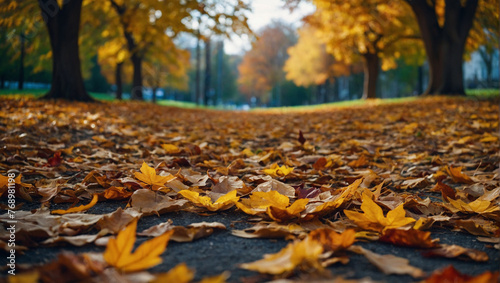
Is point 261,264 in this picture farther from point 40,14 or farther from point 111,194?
point 40,14

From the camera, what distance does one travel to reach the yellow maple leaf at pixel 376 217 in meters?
1.20

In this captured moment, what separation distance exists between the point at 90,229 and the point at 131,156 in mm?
1675

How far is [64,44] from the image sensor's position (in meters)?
8.48

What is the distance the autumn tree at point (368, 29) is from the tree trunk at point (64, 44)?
7.89 metres

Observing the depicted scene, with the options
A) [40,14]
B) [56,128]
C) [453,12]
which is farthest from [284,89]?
[56,128]

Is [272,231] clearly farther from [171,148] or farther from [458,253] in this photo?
[171,148]

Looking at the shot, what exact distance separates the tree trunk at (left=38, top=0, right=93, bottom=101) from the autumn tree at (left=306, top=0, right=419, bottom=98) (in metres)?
7.89

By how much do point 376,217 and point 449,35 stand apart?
11919mm

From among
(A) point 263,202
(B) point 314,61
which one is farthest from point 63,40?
(B) point 314,61

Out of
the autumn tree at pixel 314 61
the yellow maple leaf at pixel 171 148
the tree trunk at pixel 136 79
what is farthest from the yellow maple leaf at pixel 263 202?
the autumn tree at pixel 314 61

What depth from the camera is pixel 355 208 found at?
58.9 inches

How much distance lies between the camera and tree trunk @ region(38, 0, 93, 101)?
838 cm

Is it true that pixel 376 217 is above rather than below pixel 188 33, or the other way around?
below

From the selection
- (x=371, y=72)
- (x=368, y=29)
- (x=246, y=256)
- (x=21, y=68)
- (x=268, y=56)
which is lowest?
(x=246, y=256)
